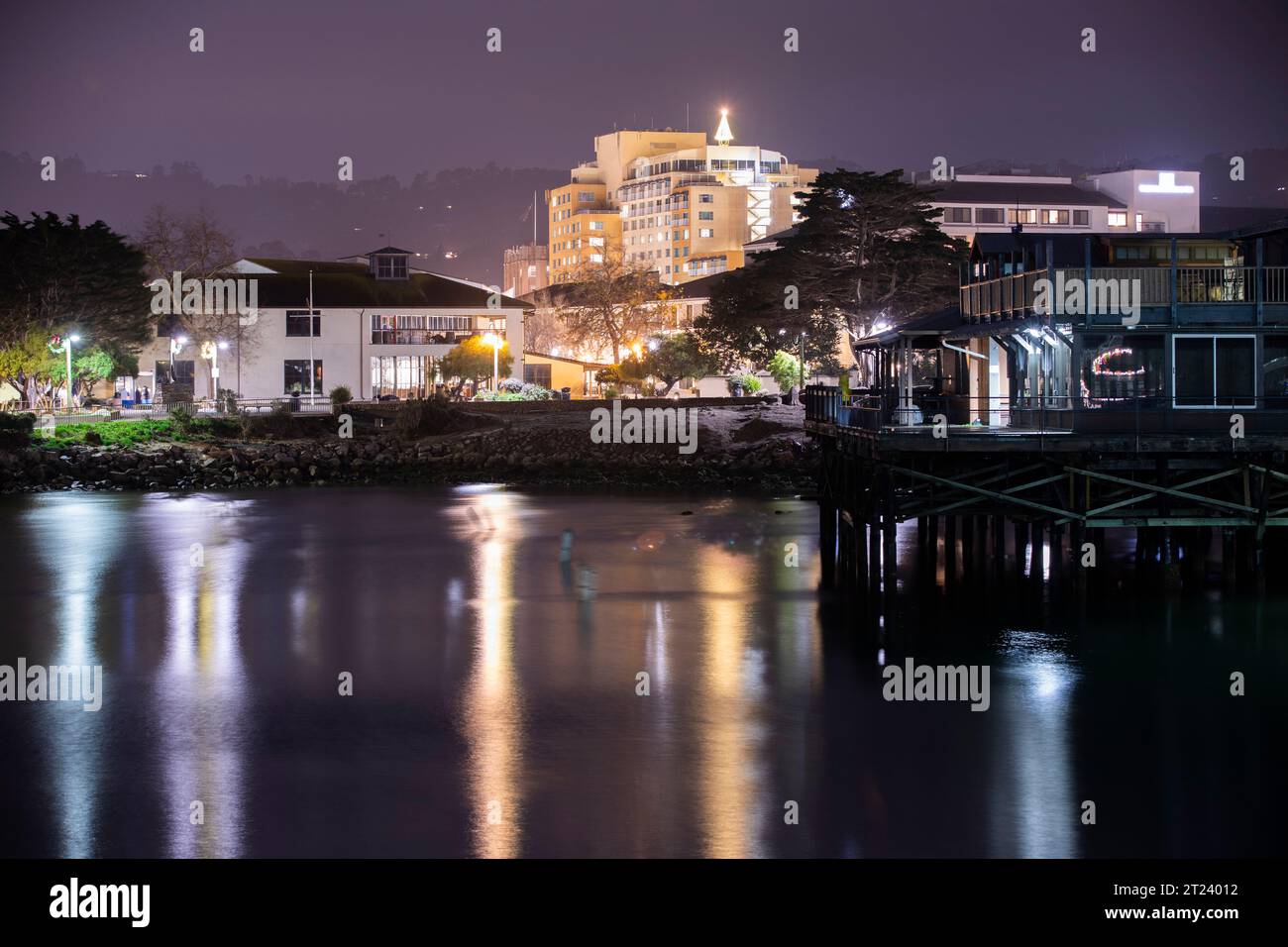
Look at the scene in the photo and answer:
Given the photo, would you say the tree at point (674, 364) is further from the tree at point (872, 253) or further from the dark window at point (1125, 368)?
the dark window at point (1125, 368)

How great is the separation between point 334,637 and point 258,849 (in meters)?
12.4

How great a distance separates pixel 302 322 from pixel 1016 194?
70157 mm

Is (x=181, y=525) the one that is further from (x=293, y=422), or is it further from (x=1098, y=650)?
(x=1098, y=650)

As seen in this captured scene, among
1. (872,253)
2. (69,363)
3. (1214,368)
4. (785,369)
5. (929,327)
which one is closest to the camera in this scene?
(1214,368)

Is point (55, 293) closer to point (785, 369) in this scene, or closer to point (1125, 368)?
point (785, 369)

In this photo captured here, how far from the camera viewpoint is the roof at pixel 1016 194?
12775 centimetres

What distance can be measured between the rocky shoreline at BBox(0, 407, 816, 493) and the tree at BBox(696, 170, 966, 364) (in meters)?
7.34

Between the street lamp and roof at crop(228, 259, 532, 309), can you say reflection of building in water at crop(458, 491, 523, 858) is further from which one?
roof at crop(228, 259, 532, 309)

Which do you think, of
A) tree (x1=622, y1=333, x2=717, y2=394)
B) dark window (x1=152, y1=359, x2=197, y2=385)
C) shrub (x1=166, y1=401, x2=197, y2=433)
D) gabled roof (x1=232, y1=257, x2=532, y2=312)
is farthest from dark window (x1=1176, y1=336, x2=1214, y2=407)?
dark window (x1=152, y1=359, x2=197, y2=385)

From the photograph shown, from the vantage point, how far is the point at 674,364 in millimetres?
89312

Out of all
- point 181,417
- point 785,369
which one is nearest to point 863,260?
point 785,369

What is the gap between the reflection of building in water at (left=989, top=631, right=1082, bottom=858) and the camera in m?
16.9

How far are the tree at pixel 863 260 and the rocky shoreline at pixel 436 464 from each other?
7.34 metres
